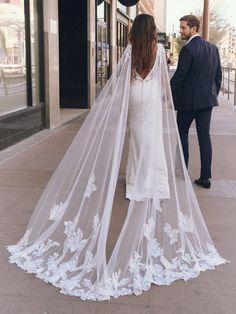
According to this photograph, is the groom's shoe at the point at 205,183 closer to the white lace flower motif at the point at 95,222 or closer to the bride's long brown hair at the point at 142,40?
the bride's long brown hair at the point at 142,40

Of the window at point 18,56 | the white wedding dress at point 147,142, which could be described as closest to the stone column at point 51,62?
the window at point 18,56

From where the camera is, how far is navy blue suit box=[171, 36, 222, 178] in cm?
543

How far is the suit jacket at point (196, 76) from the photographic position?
5422mm

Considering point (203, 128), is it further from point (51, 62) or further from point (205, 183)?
point (51, 62)

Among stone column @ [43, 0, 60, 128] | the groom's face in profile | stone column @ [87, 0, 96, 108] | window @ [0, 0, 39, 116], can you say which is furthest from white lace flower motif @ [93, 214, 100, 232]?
stone column @ [87, 0, 96, 108]

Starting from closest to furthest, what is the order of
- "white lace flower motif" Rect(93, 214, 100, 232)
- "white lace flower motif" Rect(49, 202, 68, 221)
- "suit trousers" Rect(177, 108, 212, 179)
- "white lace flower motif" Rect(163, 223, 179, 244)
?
"white lace flower motif" Rect(93, 214, 100, 232) → "white lace flower motif" Rect(163, 223, 179, 244) → "white lace flower motif" Rect(49, 202, 68, 221) → "suit trousers" Rect(177, 108, 212, 179)

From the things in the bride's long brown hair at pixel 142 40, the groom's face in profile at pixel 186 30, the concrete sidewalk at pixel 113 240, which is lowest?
the concrete sidewalk at pixel 113 240

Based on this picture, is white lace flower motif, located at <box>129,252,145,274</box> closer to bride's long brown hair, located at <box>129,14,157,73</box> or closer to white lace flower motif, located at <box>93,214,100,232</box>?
white lace flower motif, located at <box>93,214,100,232</box>

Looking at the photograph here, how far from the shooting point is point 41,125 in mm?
9578

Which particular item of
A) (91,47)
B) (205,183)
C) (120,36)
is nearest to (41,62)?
(91,47)

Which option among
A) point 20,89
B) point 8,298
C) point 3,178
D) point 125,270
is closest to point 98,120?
point 125,270

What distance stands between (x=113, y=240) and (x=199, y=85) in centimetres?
234

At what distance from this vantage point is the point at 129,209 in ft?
11.7

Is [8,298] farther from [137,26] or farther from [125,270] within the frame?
[137,26]
